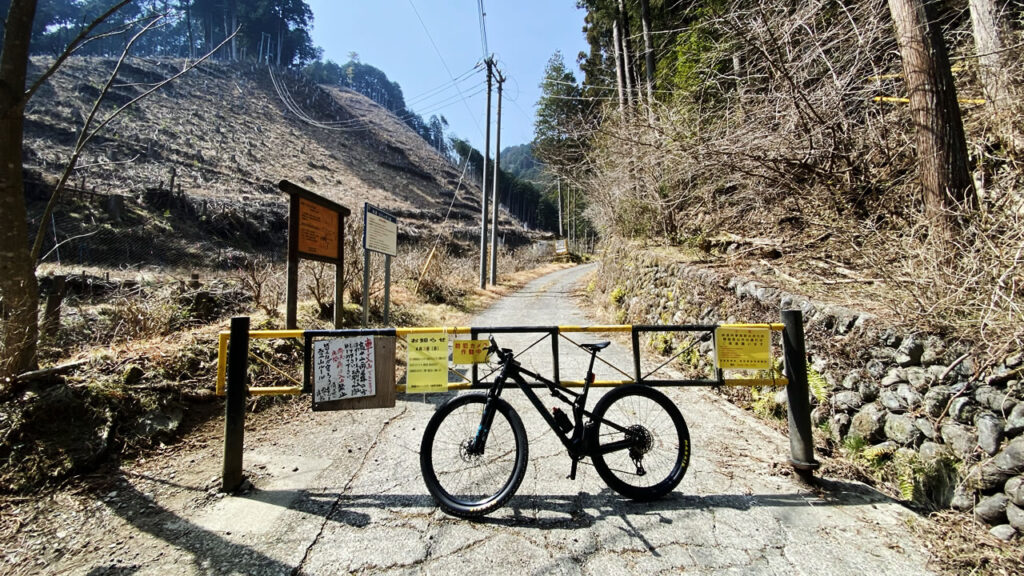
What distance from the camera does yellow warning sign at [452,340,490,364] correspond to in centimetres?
268

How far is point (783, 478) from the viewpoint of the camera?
2881 mm

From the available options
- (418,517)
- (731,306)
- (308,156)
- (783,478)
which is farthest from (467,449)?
(308,156)

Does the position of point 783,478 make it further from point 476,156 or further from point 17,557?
point 476,156

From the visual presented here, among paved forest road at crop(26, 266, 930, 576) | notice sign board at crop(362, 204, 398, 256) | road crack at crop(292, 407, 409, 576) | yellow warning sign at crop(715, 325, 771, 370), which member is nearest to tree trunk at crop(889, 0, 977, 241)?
yellow warning sign at crop(715, 325, 771, 370)

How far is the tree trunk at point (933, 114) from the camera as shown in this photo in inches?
146

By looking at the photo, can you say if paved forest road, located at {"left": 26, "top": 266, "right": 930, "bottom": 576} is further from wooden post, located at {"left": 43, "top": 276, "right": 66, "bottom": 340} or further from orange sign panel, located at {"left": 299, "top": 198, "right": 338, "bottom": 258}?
orange sign panel, located at {"left": 299, "top": 198, "right": 338, "bottom": 258}

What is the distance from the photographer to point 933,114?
386 cm

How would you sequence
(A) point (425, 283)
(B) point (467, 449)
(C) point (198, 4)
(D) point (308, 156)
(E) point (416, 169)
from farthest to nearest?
(C) point (198, 4) < (E) point (416, 169) < (D) point (308, 156) < (A) point (425, 283) < (B) point (467, 449)

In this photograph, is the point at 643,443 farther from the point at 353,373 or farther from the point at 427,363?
the point at 353,373

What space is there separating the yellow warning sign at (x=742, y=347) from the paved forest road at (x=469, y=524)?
2.84 ft

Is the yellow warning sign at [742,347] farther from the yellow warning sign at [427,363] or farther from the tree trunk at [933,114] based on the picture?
the tree trunk at [933,114]

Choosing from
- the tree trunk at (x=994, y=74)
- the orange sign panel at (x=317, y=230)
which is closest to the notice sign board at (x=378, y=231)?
the orange sign panel at (x=317, y=230)

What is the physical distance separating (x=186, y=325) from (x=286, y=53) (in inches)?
3749

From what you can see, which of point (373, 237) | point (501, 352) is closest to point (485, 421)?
Answer: point (501, 352)
